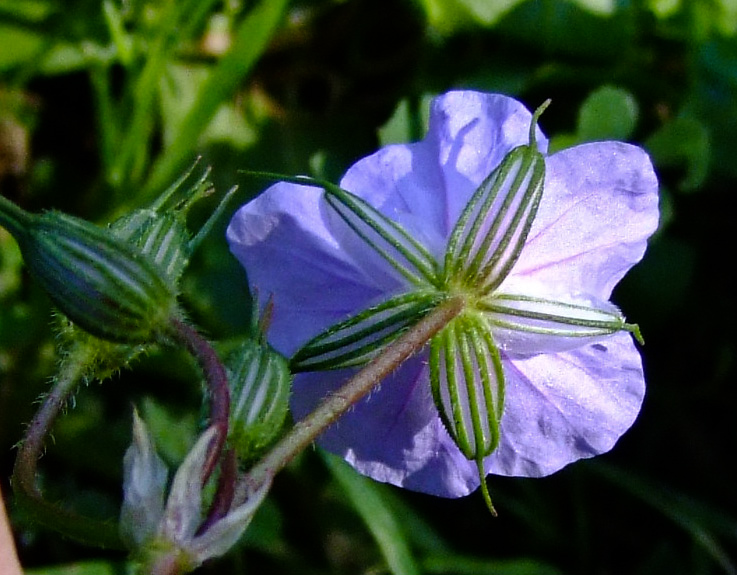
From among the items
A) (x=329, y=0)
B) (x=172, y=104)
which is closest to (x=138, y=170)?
(x=172, y=104)

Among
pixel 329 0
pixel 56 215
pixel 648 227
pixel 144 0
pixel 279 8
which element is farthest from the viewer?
pixel 329 0

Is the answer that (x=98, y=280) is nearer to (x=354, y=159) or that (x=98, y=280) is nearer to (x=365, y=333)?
(x=365, y=333)

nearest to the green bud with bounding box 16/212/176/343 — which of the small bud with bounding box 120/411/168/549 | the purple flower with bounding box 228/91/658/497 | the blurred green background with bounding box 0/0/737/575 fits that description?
the small bud with bounding box 120/411/168/549

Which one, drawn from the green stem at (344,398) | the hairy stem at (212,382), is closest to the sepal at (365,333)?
the green stem at (344,398)

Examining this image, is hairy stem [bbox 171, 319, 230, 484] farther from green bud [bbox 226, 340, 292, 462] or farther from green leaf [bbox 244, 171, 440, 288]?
green leaf [bbox 244, 171, 440, 288]

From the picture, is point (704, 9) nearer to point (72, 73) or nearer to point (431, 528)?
point (431, 528)

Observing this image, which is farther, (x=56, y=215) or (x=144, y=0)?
(x=144, y=0)

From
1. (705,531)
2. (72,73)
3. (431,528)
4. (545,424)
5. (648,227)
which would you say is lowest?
(705,531)
